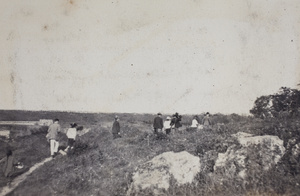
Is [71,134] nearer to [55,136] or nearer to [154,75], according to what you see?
[55,136]

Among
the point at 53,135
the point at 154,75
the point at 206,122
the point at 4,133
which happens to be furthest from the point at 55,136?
the point at 206,122

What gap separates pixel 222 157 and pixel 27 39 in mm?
8894

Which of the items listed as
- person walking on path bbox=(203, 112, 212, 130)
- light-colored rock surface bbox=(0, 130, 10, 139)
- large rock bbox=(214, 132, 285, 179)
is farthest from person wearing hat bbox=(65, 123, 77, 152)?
person walking on path bbox=(203, 112, 212, 130)

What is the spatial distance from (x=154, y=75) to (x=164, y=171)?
421 cm

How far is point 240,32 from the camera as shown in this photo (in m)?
11.1

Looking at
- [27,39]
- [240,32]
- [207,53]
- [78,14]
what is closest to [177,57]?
[207,53]

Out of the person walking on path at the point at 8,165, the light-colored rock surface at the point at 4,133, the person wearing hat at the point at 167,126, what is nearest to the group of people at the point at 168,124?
the person wearing hat at the point at 167,126

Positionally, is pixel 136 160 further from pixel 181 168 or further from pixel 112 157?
pixel 181 168

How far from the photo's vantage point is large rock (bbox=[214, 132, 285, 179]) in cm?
970

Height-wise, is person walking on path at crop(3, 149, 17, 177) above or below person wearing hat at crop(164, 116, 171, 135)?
below

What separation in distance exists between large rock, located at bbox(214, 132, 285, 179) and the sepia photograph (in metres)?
0.04

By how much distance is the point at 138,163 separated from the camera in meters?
11.1

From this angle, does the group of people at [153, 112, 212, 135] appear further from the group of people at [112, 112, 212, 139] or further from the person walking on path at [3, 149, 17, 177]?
the person walking on path at [3, 149, 17, 177]

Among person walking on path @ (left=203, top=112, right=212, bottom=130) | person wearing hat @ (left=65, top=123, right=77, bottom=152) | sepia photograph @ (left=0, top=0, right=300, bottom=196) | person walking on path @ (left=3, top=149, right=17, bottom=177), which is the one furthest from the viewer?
person walking on path @ (left=203, top=112, right=212, bottom=130)
